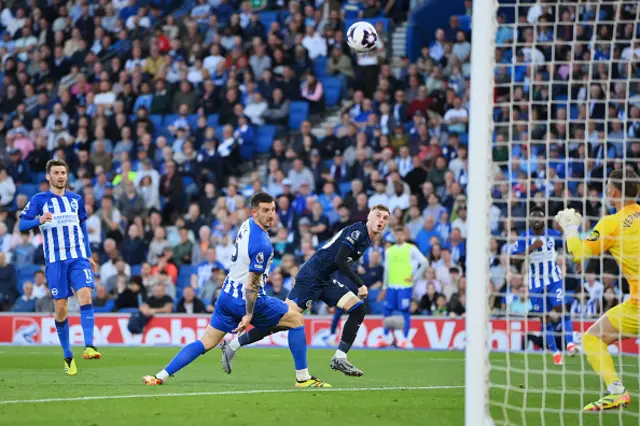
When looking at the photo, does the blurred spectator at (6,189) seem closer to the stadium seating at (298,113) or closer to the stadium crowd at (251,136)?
the stadium crowd at (251,136)

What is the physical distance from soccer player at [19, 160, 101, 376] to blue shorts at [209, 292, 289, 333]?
297 centimetres

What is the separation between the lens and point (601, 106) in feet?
61.1

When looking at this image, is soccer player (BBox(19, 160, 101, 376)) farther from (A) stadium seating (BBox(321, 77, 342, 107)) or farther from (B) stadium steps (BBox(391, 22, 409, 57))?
(B) stadium steps (BBox(391, 22, 409, 57))

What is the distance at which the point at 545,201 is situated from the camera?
489 inches

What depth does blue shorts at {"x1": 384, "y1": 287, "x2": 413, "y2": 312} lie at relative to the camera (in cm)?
1884

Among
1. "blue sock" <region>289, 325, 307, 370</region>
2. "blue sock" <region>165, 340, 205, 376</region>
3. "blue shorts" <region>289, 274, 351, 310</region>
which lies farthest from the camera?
"blue shorts" <region>289, 274, 351, 310</region>

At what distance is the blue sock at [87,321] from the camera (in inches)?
497

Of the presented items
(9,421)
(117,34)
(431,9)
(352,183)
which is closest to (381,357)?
(352,183)

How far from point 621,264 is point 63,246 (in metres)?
6.71

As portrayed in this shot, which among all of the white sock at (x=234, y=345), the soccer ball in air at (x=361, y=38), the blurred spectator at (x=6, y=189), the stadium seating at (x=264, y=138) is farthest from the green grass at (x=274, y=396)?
the stadium seating at (x=264, y=138)

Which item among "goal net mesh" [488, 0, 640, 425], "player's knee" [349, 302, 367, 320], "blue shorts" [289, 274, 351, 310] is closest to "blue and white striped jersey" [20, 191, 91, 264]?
"blue shorts" [289, 274, 351, 310]

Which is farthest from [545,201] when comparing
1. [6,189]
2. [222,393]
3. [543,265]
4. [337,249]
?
[6,189]

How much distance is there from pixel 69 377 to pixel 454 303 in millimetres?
9501

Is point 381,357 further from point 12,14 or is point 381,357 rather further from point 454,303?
point 12,14
